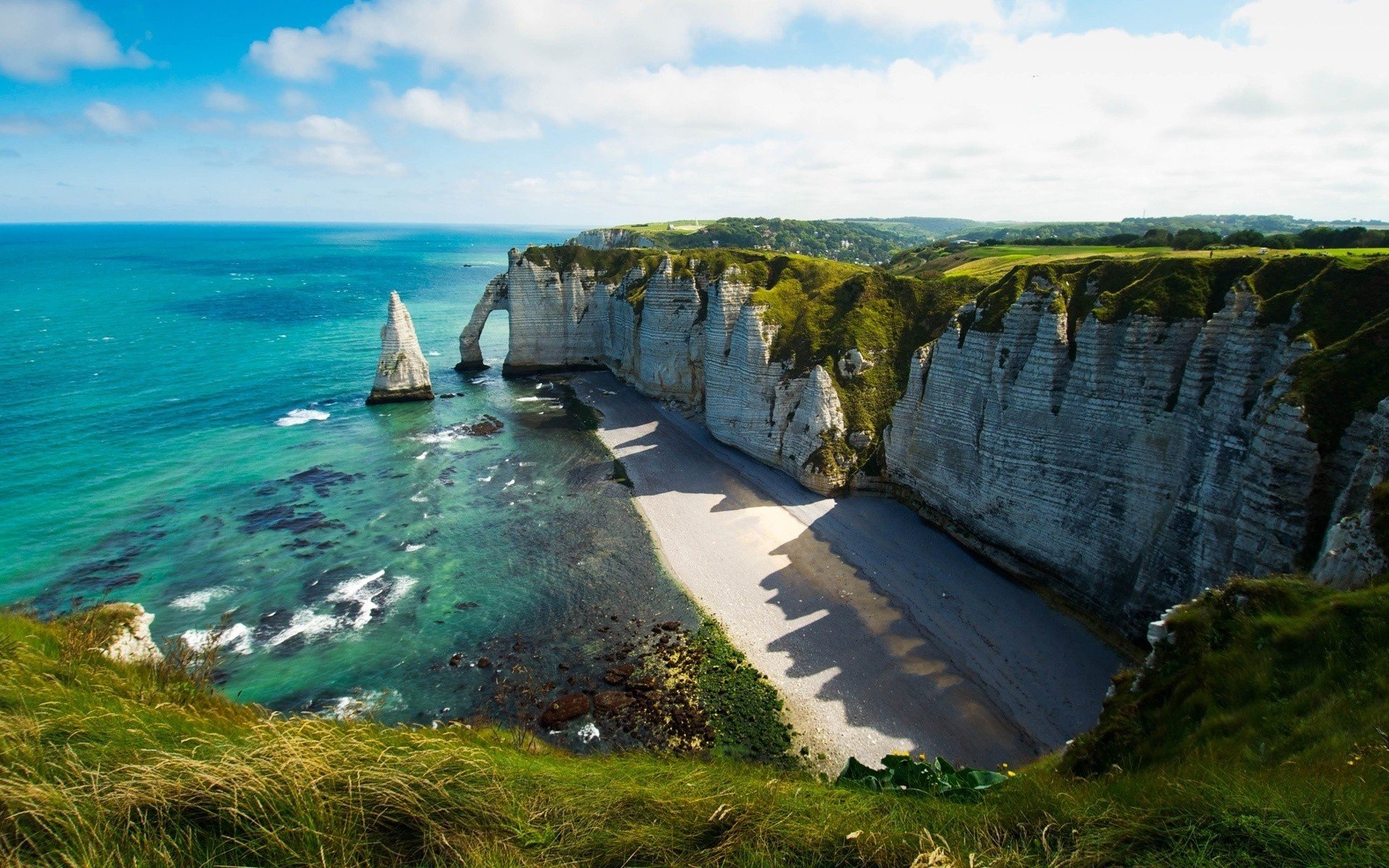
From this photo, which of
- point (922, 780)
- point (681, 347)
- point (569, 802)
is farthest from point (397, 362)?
point (922, 780)

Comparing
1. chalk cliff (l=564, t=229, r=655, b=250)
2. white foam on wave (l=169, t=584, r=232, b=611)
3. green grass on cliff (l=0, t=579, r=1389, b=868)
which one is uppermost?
chalk cliff (l=564, t=229, r=655, b=250)

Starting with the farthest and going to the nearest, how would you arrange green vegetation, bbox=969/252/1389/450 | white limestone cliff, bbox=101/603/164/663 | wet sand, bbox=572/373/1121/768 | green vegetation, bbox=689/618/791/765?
wet sand, bbox=572/373/1121/768 < green vegetation, bbox=689/618/791/765 < green vegetation, bbox=969/252/1389/450 < white limestone cliff, bbox=101/603/164/663

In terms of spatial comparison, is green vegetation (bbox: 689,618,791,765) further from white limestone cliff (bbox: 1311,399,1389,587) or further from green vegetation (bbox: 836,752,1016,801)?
white limestone cliff (bbox: 1311,399,1389,587)

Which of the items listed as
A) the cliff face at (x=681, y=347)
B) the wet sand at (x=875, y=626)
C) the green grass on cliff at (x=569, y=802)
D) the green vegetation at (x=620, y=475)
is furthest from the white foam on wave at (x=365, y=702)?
the cliff face at (x=681, y=347)

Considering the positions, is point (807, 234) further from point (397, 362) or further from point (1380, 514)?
point (1380, 514)

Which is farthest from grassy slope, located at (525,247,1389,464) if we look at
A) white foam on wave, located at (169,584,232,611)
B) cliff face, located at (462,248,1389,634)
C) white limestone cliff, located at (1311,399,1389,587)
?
white foam on wave, located at (169,584,232,611)

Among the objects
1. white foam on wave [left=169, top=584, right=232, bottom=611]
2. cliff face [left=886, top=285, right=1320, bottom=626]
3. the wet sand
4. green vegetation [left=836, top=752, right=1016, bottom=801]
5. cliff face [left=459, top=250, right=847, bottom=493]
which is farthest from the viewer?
cliff face [left=459, top=250, right=847, bottom=493]

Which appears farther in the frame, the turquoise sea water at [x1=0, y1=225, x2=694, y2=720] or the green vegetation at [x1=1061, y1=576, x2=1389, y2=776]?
the turquoise sea water at [x1=0, y1=225, x2=694, y2=720]
